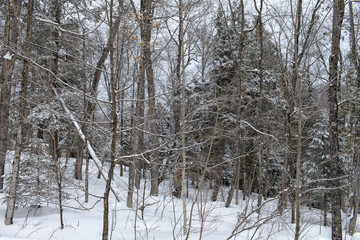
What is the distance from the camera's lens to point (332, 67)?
23.1 feet

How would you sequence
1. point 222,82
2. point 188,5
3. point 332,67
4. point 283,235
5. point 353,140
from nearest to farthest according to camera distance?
point 188,5, point 332,67, point 283,235, point 353,140, point 222,82

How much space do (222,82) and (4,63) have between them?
447 inches

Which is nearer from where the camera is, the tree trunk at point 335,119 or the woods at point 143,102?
the woods at point 143,102

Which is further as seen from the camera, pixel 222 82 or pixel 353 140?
pixel 222 82

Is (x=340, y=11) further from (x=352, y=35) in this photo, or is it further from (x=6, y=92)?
(x=6, y=92)

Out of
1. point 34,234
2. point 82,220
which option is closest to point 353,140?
point 82,220

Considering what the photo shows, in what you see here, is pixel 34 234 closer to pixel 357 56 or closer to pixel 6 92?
pixel 6 92

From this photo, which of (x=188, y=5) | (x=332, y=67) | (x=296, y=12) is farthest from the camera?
(x=332, y=67)

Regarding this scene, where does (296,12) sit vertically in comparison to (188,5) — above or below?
below

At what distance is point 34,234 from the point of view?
17.0ft

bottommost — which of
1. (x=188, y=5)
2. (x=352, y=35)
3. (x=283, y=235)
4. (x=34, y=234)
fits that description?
(x=283, y=235)

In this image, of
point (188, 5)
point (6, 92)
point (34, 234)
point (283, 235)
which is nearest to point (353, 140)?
point (283, 235)

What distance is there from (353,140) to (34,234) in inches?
430

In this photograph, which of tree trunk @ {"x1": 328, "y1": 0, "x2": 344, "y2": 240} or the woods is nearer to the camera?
the woods
